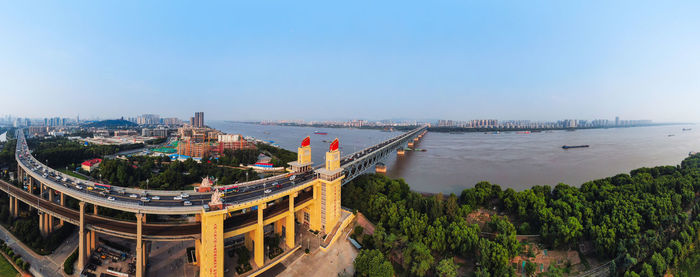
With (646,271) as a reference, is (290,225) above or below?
above

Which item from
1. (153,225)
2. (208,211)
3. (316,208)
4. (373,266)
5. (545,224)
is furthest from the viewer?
(316,208)

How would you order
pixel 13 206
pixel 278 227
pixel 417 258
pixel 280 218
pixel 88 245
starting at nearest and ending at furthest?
1. pixel 417 258
2. pixel 88 245
3. pixel 280 218
4. pixel 278 227
5. pixel 13 206

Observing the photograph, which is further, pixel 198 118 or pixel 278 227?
pixel 198 118

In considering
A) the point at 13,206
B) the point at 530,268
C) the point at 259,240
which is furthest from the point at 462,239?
the point at 13,206

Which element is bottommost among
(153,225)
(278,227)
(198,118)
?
(278,227)

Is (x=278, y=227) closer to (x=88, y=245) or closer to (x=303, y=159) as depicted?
(x=303, y=159)

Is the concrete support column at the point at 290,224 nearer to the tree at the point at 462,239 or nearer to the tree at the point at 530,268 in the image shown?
the tree at the point at 462,239
